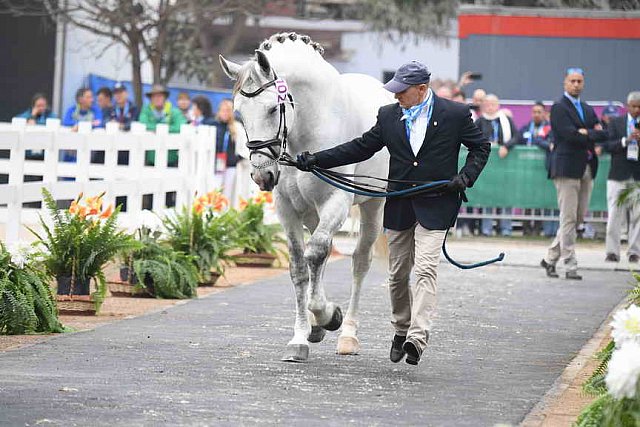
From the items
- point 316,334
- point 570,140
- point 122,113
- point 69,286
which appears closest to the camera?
point 316,334

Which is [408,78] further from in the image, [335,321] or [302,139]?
[335,321]

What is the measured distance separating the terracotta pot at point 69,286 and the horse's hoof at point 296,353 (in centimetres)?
303

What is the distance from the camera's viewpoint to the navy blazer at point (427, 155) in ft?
29.6

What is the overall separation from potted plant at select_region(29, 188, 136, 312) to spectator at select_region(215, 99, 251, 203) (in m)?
8.94

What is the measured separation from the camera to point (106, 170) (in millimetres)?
16344

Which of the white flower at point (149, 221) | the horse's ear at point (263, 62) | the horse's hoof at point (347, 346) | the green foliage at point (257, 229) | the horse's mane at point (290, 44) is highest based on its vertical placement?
the horse's mane at point (290, 44)

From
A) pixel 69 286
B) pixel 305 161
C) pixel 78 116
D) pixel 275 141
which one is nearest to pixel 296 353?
pixel 305 161

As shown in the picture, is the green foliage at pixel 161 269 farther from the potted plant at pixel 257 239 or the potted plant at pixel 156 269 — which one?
the potted plant at pixel 257 239

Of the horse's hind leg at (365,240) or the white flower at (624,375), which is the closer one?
the white flower at (624,375)

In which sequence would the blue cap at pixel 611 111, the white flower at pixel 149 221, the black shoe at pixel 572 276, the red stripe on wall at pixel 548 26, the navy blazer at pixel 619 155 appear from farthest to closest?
1. the red stripe on wall at pixel 548 26
2. the blue cap at pixel 611 111
3. the navy blazer at pixel 619 155
4. the black shoe at pixel 572 276
5. the white flower at pixel 149 221

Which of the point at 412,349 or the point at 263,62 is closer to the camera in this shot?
the point at 412,349

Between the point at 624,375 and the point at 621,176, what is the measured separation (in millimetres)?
14344

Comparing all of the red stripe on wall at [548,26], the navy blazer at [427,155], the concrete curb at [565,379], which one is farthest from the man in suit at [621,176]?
the navy blazer at [427,155]

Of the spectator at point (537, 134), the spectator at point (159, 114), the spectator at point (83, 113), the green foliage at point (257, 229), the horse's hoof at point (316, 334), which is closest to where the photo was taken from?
the horse's hoof at point (316, 334)
